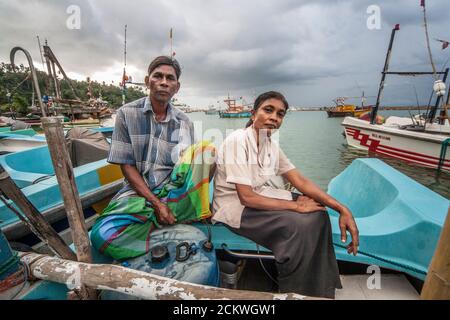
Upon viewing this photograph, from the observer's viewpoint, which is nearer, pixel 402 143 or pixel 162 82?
pixel 162 82

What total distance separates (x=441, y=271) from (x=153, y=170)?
6.97 feet

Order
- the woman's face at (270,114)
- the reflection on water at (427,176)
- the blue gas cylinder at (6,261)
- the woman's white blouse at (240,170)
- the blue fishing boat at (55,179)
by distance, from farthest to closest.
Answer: the reflection on water at (427,176) < the blue fishing boat at (55,179) < the woman's face at (270,114) < the woman's white blouse at (240,170) < the blue gas cylinder at (6,261)

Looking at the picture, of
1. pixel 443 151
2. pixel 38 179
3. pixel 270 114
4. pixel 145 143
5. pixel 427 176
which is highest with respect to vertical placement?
pixel 270 114

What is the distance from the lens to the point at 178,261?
1.45 meters

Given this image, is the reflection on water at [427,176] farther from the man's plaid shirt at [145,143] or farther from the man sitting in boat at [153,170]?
the man's plaid shirt at [145,143]

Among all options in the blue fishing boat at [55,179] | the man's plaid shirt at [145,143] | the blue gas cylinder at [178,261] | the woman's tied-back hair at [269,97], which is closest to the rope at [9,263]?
the blue gas cylinder at [178,261]

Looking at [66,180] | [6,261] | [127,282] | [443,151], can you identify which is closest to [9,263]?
[6,261]

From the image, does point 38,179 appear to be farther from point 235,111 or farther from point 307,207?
point 235,111

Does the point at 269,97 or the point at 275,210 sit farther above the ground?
the point at 269,97

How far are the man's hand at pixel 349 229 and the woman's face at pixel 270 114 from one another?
88 cm

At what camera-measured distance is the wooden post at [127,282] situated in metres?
1.13
